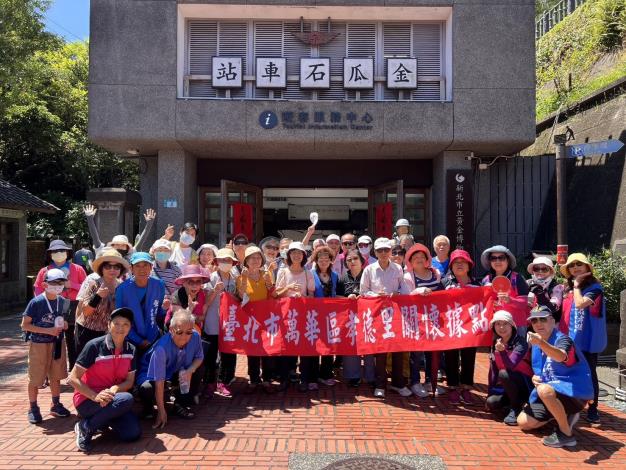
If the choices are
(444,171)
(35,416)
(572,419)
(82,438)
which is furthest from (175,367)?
(444,171)

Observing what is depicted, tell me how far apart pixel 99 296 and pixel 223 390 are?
72.7 inches

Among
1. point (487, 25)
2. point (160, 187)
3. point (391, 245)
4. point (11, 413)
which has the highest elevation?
point (487, 25)

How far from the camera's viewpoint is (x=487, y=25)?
34.6 ft

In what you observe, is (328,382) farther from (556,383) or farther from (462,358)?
(556,383)

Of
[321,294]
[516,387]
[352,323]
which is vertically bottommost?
[516,387]

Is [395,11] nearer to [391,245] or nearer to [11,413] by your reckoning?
[391,245]

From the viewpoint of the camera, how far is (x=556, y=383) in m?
4.57

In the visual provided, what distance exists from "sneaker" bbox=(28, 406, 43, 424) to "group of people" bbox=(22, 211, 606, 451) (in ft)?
0.03

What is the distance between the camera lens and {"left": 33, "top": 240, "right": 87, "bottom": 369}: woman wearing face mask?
6.14 metres

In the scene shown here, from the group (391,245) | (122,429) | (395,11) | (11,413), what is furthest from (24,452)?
(395,11)

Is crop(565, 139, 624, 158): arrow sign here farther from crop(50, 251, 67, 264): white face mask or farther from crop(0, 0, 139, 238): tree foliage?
crop(0, 0, 139, 238): tree foliage

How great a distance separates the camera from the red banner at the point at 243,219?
1196cm

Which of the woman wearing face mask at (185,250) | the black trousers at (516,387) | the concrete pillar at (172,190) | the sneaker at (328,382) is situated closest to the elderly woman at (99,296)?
the woman wearing face mask at (185,250)

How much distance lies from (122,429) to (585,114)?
12418 millimetres
